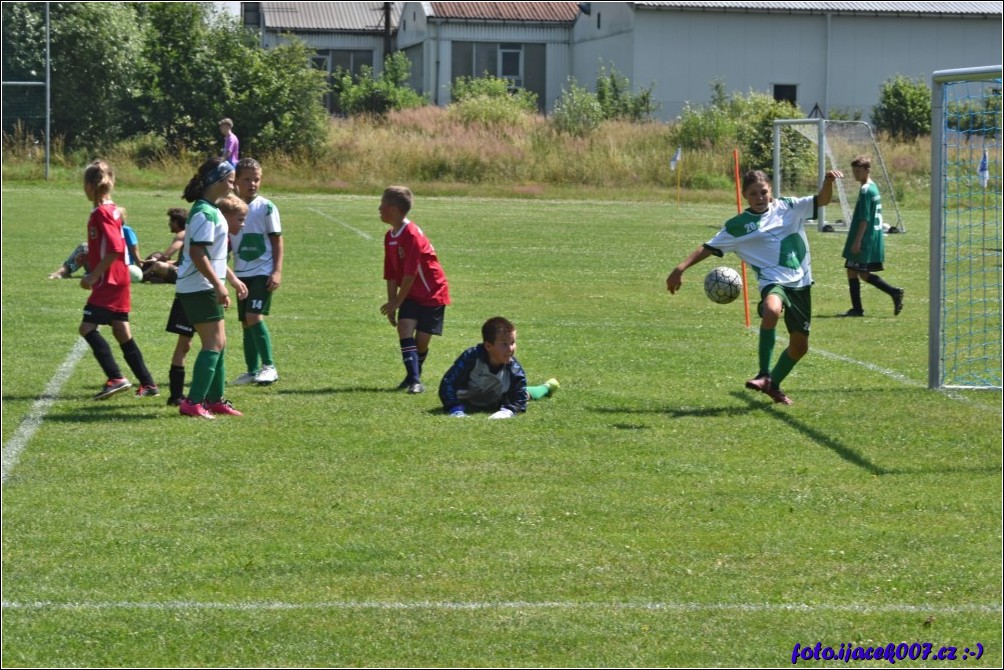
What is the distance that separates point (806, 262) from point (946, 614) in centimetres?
525

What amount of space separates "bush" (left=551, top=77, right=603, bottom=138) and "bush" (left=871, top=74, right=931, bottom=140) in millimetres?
11064

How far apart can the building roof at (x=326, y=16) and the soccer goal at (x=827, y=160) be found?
119 ft

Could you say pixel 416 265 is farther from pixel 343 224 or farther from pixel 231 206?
pixel 343 224

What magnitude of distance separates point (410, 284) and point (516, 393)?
1280 mm

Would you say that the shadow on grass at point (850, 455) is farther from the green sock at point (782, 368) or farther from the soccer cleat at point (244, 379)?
the soccer cleat at point (244, 379)

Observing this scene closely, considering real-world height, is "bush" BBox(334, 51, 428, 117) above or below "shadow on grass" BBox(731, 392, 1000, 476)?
above

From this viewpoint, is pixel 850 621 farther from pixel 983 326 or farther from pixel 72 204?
pixel 72 204

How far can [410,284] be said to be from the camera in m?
10.7

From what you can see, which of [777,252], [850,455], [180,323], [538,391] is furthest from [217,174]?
[850,455]

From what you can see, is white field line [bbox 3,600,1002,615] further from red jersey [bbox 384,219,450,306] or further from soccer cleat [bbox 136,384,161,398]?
red jersey [bbox 384,219,450,306]

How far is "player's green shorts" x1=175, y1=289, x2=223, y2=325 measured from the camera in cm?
962

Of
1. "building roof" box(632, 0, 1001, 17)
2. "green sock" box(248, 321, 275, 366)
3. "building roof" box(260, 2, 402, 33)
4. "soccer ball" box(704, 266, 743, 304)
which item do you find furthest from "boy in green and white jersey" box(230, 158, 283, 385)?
"building roof" box(260, 2, 402, 33)

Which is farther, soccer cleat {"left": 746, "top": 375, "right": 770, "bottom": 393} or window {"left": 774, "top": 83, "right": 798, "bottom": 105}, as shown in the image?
window {"left": 774, "top": 83, "right": 798, "bottom": 105}

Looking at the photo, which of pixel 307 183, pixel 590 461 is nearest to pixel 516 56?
pixel 307 183
